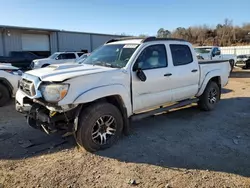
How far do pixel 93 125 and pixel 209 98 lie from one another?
414 cm

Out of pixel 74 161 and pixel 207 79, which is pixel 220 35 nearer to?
pixel 207 79

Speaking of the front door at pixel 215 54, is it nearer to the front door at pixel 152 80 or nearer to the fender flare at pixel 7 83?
the front door at pixel 152 80

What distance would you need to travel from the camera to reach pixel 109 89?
14.0 ft

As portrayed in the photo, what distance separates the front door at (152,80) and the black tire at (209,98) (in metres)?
1.76

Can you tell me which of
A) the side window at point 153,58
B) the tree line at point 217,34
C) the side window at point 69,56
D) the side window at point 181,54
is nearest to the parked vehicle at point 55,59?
the side window at point 69,56

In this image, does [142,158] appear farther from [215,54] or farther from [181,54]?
[215,54]

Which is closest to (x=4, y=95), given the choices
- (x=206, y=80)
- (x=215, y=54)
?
(x=206, y=80)

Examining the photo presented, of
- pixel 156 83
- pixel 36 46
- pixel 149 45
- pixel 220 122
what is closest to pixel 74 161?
pixel 156 83

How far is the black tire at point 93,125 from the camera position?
4.10 metres

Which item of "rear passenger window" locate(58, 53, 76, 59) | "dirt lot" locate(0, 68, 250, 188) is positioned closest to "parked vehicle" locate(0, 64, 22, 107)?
"dirt lot" locate(0, 68, 250, 188)

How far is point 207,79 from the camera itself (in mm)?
6664

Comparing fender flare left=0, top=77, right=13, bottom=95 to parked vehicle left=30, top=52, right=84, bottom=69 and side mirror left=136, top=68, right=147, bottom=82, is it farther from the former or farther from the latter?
parked vehicle left=30, top=52, right=84, bottom=69

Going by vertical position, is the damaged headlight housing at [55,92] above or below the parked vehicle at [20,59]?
below

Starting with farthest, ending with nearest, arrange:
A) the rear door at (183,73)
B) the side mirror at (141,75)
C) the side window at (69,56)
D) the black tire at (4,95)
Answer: the side window at (69,56)
the black tire at (4,95)
the rear door at (183,73)
the side mirror at (141,75)
